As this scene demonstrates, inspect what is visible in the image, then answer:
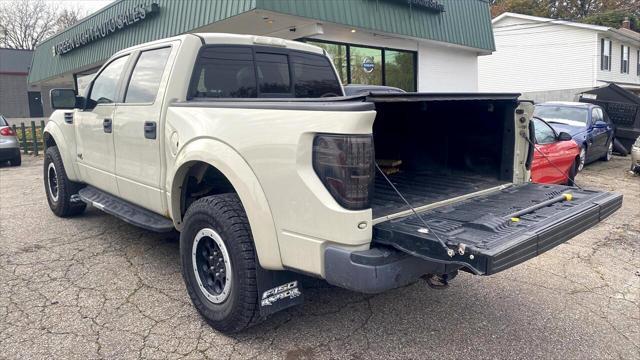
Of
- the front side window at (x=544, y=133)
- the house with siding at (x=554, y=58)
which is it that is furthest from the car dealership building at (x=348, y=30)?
the house with siding at (x=554, y=58)

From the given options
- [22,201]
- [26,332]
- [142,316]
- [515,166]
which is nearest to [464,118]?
[515,166]

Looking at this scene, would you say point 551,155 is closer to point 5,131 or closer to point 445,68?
point 445,68

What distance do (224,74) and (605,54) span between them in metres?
28.9

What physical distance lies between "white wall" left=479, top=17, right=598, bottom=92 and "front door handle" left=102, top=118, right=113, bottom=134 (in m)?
26.8

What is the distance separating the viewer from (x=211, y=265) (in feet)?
10.8

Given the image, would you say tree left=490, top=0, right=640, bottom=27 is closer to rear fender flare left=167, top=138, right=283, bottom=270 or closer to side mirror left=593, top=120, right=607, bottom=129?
side mirror left=593, top=120, right=607, bottom=129

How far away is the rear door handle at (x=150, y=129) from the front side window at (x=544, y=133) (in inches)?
230

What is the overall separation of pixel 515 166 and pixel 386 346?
1.82 m

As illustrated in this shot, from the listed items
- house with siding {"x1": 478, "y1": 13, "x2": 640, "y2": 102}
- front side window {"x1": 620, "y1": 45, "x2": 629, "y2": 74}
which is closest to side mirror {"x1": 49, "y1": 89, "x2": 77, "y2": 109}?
house with siding {"x1": 478, "y1": 13, "x2": 640, "y2": 102}

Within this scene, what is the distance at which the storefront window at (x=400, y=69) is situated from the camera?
47.5 ft

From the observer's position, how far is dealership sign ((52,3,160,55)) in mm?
12782

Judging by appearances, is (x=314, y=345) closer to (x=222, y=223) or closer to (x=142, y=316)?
(x=222, y=223)

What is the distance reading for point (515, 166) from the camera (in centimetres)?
387

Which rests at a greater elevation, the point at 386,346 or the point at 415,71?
the point at 415,71
